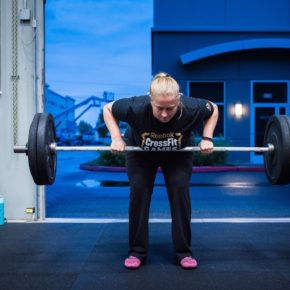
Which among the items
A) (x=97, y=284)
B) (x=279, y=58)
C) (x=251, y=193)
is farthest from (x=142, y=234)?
(x=279, y=58)

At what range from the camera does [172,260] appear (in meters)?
3.26

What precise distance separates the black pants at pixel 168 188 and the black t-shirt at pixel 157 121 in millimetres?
171

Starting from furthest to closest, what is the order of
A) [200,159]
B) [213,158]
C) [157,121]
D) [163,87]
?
[213,158]
[200,159]
[157,121]
[163,87]

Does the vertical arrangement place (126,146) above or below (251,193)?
above

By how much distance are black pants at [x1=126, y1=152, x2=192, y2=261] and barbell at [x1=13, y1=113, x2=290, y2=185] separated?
0.50 ft

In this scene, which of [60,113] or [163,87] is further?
[60,113]

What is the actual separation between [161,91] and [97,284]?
4.09 ft

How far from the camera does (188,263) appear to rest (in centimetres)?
304

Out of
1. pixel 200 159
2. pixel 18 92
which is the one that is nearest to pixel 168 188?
pixel 18 92

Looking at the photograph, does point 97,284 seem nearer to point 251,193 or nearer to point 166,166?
point 166,166

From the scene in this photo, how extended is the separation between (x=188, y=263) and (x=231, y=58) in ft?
37.2

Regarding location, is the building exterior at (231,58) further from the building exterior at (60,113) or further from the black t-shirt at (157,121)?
the building exterior at (60,113)

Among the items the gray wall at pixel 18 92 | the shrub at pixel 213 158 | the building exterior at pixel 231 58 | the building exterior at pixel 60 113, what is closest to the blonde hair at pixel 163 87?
the gray wall at pixel 18 92

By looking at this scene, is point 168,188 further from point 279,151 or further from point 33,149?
point 33,149
